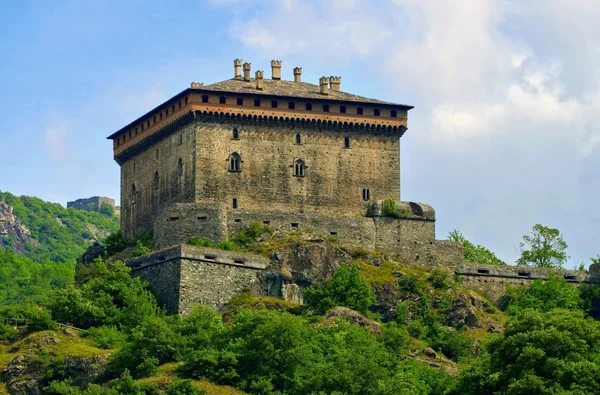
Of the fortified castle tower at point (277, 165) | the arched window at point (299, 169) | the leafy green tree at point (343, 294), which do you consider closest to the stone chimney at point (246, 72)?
the fortified castle tower at point (277, 165)

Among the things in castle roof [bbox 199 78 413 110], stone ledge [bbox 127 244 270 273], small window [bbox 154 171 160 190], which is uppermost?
castle roof [bbox 199 78 413 110]

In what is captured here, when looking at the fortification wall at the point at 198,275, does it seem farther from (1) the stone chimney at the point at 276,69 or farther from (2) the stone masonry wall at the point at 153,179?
(1) the stone chimney at the point at 276,69

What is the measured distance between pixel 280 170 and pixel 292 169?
34.6 inches

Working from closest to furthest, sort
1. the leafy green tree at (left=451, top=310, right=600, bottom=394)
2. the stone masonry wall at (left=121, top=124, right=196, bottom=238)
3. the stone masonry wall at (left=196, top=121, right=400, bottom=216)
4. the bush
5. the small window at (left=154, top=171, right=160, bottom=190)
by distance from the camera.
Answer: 1. the leafy green tree at (left=451, top=310, right=600, bottom=394)
2. the bush
3. the stone masonry wall at (left=196, top=121, right=400, bottom=216)
4. the stone masonry wall at (left=121, top=124, right=196, bottom=238)
5. the small window at (left=154, top=171, right=160, bottom=190)

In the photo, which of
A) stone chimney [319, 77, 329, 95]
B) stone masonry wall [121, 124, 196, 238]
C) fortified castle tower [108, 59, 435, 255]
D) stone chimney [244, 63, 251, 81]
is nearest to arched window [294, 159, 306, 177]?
fortified castle tower [108, 59, 435, 255]

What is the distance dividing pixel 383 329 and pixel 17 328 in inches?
889

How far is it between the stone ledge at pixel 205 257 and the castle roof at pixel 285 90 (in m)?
13.0

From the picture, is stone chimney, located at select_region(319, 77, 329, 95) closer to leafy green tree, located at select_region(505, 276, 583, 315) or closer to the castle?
the castle

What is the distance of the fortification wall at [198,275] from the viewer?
103625 mm

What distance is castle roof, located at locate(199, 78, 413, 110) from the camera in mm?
114062

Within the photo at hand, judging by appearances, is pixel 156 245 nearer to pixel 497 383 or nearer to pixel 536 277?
pixel 536 277

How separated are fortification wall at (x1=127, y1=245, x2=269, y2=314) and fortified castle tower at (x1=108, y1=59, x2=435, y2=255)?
127 inches

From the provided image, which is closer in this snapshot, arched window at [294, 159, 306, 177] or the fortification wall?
the fortification wall

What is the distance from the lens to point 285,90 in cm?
11619
